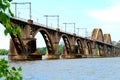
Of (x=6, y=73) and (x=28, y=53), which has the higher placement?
(x=6, y=73)

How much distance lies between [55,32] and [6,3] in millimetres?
138573

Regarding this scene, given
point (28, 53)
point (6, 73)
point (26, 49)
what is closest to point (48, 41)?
point (28, 53)

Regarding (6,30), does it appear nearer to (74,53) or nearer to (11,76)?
(11,76)

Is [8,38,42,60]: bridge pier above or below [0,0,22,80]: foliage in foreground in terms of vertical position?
below

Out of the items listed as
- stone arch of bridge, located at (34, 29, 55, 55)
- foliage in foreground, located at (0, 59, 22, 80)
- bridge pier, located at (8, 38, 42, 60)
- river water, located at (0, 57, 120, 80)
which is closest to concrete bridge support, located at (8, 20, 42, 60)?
bridge pier, located at (8, 38, 42, 60)

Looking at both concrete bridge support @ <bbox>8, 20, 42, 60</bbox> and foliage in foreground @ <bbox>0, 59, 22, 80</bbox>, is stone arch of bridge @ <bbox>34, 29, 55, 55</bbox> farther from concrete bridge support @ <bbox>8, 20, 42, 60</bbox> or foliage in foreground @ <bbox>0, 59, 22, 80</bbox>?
foliage in foreground @ <bbox>0, 59, 22, 80</bbox>

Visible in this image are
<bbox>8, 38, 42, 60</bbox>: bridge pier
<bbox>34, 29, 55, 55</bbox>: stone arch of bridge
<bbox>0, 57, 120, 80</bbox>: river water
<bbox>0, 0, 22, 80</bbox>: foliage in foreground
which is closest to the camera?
<bbox>0, 0, 22, 80</bbox>: foliage in foreground

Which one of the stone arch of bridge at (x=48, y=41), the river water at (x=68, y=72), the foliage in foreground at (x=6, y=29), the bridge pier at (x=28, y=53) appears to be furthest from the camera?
the stone arch of bridge at (x=48, y=41)

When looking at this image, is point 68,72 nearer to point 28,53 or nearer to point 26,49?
point 26,49

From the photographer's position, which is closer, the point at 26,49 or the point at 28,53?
the point at 26,49

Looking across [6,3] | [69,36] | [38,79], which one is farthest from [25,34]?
[6,3]

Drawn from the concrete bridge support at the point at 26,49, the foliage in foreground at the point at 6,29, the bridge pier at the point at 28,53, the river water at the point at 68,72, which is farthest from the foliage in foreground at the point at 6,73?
the bridge pier at the point at 28,53

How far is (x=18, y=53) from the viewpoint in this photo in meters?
109

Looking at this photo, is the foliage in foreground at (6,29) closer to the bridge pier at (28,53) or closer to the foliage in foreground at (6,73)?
the foliage in foreground at (6,73)
